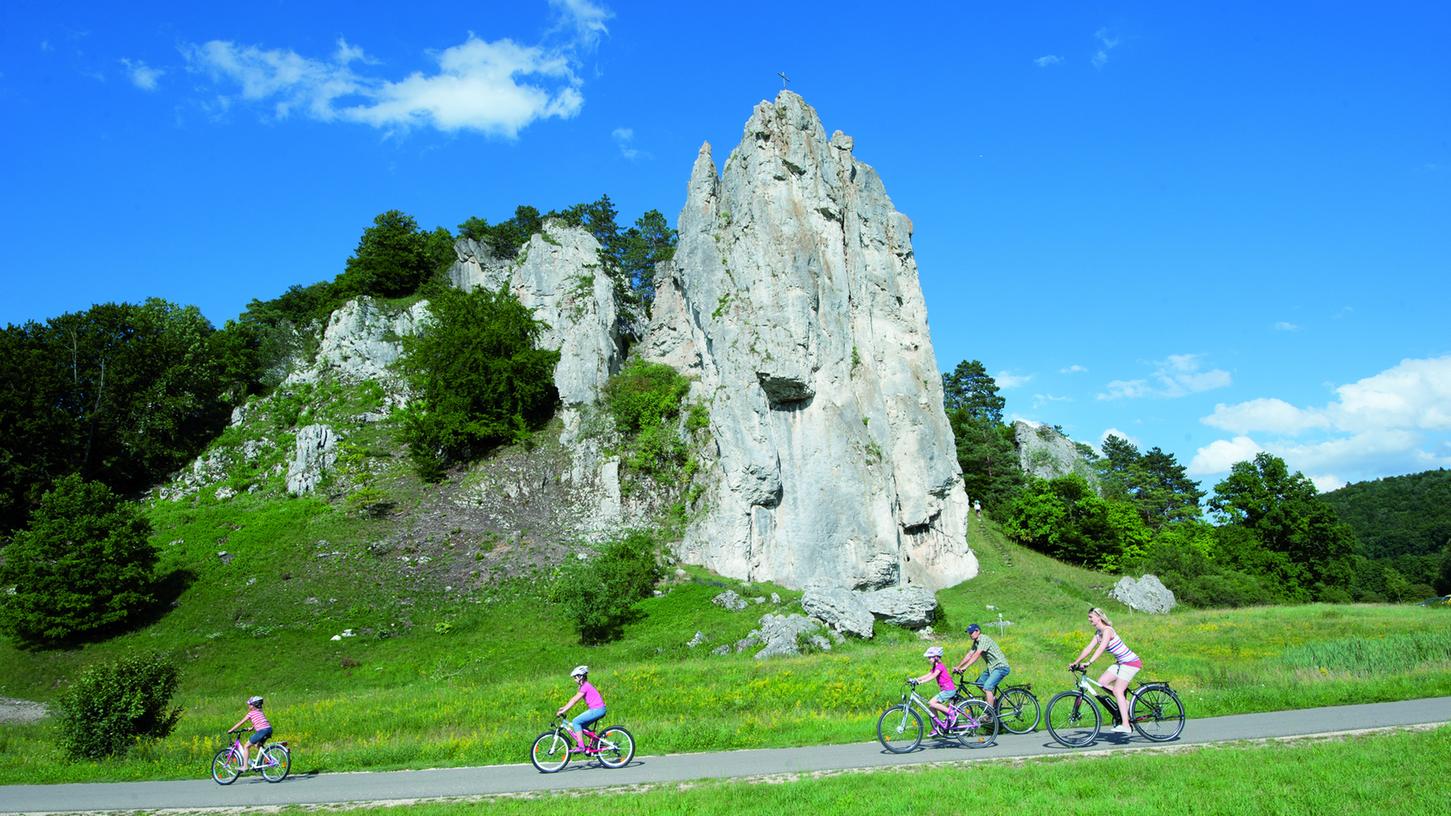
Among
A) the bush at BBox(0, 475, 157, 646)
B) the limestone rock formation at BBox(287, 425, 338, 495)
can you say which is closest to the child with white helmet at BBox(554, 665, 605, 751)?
the bush at BBox(0, 475, 157, 646)

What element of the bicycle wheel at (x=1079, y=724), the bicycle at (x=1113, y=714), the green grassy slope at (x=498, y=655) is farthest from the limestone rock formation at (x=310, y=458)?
the bicycle at (x=1113, y=714)

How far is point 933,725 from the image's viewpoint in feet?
44.3

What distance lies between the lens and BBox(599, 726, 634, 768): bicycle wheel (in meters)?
13.9

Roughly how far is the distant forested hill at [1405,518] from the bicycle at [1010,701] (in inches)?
3544

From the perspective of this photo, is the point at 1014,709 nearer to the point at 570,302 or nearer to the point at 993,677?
the point at 993,677

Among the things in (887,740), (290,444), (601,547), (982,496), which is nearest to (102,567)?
(290,444)

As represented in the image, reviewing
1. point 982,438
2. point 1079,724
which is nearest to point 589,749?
point 1079,724

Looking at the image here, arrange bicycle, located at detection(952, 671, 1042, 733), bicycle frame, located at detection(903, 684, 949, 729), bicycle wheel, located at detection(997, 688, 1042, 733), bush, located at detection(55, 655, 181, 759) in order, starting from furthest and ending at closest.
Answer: bush, located at detection(55, 655, 181, 759)
bicycle wheel, located at detection(997, 688, 1042, 733)
bicycle, located at detection(952, 671, 1042, 733)
bicycle frame, located at detection(903, 684, 949, 729)

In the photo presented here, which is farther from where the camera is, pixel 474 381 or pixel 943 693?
pixel 474 381

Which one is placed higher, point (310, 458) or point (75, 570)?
point (310, 458)

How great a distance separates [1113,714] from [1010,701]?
168 cm

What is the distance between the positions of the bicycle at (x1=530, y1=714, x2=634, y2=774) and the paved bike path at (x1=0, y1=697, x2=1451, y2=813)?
180 mm

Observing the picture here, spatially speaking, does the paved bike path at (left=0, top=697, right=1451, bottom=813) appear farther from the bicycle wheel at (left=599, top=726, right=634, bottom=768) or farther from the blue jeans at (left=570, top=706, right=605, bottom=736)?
the blue jeans at (left=570, top=706, right=605, bottom=736)

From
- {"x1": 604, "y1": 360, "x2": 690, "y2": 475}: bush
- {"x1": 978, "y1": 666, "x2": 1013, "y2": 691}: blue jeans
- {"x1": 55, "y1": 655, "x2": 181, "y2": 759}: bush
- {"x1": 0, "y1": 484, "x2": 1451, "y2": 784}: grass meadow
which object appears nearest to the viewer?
{"x1": 978, "y1": 666, "x2": 1013, "y2": 691}: blue jeans
